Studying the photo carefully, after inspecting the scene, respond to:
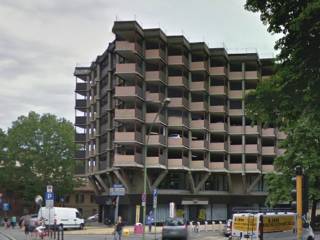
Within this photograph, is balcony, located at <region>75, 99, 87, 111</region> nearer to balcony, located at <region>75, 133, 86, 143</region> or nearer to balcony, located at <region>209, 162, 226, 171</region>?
balcony, located at <region>75, 133, 86, 143</region>

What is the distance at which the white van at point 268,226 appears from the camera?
27500 millimetres

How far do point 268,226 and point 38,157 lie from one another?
6963cm

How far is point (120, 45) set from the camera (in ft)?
232

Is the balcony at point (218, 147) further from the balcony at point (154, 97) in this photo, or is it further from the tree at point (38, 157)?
the tree at point (38, 157)

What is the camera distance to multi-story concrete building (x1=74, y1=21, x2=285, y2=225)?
234 feet

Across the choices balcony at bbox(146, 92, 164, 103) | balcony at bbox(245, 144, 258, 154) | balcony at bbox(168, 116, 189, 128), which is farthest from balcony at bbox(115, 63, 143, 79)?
balcony at bbox(245, 144, 258, 154)

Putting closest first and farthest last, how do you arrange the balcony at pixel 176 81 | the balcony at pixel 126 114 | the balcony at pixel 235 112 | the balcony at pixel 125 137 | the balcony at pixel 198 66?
the balcony at pixel 125 137
the balcony at pixel 126 114
the balcony at pixel 176 81
the balcony at pixel 198 66
the balcony at pixel 235 112

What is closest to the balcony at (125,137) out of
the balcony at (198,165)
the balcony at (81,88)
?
the balcony at (198,165)

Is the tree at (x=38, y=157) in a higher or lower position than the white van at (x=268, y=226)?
higher

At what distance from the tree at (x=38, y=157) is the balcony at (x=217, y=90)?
27726 millimetres

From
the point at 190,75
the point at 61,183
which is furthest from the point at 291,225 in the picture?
the point at 61,183

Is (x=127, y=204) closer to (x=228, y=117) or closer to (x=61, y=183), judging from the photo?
(x=228, y=117)

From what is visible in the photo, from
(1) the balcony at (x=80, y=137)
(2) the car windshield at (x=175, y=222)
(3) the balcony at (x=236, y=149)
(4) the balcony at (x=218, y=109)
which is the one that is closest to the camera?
(2) the car windshield at (x=175, y=222)

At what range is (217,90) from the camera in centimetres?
7975
